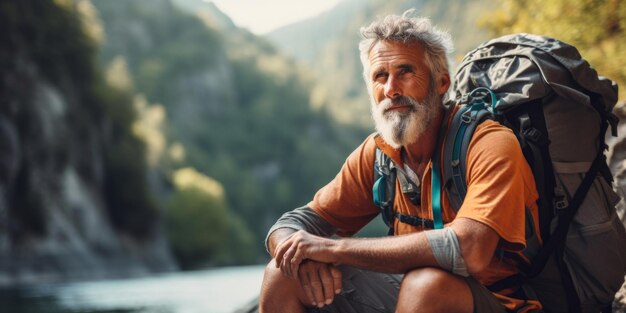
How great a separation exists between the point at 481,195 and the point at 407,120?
60 centimetres

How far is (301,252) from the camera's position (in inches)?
128

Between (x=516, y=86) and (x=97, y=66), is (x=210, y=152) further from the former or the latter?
(x=516, y=86)

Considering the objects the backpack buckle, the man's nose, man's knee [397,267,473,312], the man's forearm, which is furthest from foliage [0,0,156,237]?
man's knee [397,267,473,312]

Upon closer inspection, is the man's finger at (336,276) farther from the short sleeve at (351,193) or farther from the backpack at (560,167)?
the short sleeve at (351,193)

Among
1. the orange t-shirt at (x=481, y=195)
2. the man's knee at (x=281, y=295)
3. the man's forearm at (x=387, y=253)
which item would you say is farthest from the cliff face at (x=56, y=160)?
the man's forearm at (x=387, y=253)

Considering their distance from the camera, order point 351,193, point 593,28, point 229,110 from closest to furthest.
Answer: point 351,193, point 593,28, point 229,110

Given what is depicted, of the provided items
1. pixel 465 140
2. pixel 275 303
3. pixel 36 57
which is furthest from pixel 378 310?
pixel 36 57

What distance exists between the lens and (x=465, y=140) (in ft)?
10.4

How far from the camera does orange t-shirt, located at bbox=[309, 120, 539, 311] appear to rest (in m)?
2.92

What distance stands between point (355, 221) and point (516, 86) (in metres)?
0.99

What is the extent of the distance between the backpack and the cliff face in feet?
94.8

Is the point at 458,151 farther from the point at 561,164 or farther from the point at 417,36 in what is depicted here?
the point at 417,36

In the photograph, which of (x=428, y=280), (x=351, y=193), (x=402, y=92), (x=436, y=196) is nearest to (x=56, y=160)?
(x=351, y=193)

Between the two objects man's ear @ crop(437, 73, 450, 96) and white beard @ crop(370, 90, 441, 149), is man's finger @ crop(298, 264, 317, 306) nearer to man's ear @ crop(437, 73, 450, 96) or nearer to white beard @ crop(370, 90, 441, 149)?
white beard @ crop(370, 90, 441, 149)
